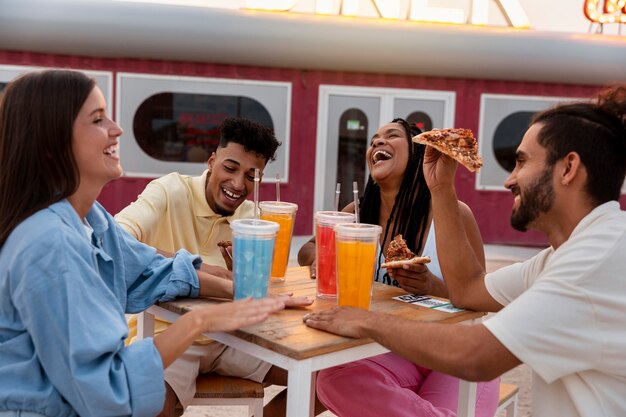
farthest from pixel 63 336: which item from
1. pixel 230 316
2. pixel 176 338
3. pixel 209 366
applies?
pixel 209 366

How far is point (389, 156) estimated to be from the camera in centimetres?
302

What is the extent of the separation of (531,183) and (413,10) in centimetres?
728

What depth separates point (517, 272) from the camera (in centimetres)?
212

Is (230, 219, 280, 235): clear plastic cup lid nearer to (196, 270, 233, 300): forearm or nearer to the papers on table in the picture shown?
(196, 270, 233, 300): forearm

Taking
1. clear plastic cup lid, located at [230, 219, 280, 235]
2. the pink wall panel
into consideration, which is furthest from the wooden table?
the pink wall panel

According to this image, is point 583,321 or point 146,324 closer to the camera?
point 583,321

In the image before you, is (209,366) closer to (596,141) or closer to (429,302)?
(429,302)

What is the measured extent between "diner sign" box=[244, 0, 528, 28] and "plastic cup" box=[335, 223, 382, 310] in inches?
269

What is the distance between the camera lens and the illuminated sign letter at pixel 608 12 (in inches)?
371

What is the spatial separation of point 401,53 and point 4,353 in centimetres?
748

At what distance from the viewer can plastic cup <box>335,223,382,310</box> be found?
6.37 ft

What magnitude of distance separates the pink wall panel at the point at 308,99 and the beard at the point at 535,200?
6.80 m

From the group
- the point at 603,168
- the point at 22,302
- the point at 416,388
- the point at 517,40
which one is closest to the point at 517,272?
the point at 603,168

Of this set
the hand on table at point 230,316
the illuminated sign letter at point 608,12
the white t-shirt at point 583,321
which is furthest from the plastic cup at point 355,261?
the illuminated sign letter at point 608,12
